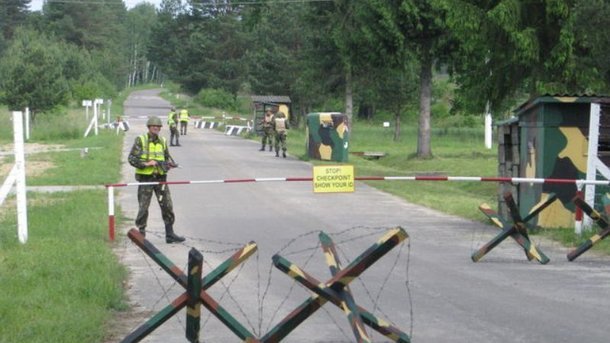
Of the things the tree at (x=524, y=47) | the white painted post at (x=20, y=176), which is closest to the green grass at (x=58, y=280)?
the white painted post at (x=20, y=176)

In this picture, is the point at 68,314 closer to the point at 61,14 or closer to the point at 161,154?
the point at 161,154

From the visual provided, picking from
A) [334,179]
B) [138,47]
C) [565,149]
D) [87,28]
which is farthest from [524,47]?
[138,47]

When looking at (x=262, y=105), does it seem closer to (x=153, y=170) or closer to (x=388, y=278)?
(x=153, y=170)

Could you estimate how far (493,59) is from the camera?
23938 mm

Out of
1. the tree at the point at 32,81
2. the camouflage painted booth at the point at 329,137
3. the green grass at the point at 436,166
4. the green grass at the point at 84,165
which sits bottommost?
the green grass at the point at 436,166

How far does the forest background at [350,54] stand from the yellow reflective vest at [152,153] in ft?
27.4

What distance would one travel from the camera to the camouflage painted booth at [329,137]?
32781 mm

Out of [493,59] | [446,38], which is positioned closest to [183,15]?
[446,38]

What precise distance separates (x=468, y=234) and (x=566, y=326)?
6.64 metres

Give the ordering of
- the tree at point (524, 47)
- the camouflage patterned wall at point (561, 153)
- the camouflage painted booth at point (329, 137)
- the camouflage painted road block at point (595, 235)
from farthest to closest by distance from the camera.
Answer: the camouflage painted booth at point (329, 137)
the tree at point (524, 47)
the camouflage patterned wall at point (561, 153)
the camouflage painted road block at point (595, 235)

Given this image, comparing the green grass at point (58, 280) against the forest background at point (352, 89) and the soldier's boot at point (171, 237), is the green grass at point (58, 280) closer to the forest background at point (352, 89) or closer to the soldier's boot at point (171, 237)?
the forest background at point (352, 89)

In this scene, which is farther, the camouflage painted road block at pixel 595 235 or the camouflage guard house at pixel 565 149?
the camouflage guard house at pixel 565 149

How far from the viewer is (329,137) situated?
3291 centimetres

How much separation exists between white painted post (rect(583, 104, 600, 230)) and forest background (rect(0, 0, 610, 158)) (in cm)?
369
